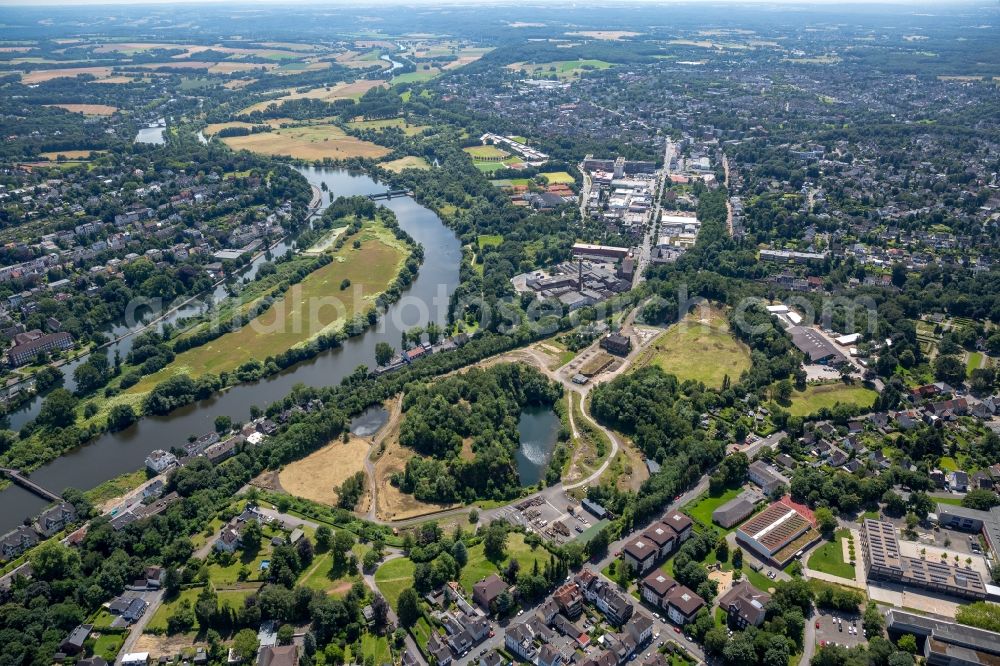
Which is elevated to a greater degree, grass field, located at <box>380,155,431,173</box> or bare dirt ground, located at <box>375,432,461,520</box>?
bare dirt ground, located at <box>375,432,461,520</box>

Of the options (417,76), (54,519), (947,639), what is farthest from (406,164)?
(947,639)

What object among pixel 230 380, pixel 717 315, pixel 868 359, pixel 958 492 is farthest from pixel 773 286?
pixel 230 380

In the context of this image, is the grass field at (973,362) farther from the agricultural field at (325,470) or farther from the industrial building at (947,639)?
the agricultural field at (325,470)

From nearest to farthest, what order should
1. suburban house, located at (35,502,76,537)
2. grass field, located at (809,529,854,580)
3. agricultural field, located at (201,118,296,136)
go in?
grass field, located at (809,529,854,580) < suburban house, located at (35,502,76,537) < agricultural field, located at (201,118,296,136)

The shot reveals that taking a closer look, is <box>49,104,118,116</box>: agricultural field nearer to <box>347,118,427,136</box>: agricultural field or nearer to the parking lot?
<box>347,118,427,136</box>: agricultural field

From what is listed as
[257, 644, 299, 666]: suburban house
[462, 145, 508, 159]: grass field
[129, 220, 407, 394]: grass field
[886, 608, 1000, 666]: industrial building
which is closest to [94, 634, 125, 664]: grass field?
Result: [257, 644, 299, 666]: suburban house

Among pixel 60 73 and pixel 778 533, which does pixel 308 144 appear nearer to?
pixel 60 73
